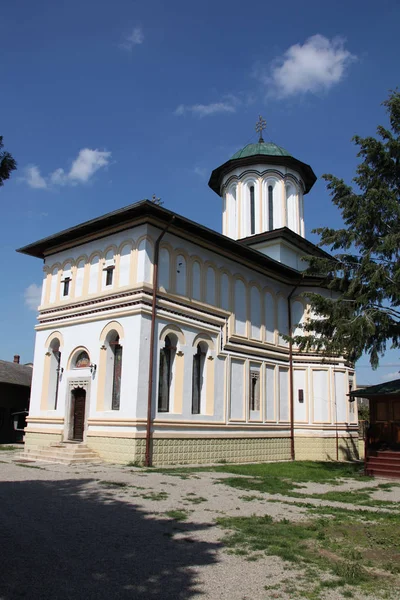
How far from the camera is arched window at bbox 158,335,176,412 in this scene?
16.0 m

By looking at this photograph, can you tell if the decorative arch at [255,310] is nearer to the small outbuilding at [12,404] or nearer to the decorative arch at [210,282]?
the decorative arch at [210,282]

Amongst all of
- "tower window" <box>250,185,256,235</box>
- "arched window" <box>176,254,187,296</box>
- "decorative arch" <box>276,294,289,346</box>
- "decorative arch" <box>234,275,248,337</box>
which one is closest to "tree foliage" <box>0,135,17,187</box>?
"arched window" <box>176,254,187,296</box>

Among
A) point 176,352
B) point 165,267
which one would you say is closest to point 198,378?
point 176,352

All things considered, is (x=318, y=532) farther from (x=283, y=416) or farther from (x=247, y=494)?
(x=283, y=416)

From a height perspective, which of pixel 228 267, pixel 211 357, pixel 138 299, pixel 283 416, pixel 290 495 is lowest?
pixel 290 495

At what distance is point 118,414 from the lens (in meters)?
15.1

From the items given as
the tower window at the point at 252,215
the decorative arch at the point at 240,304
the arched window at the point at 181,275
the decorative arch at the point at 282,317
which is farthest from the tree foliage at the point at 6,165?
the tower window at the point at 252,215

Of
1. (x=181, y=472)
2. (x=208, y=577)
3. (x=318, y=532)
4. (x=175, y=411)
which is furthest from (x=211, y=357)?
(x=208, y=577)

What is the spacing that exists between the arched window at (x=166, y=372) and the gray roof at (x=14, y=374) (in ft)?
38.5

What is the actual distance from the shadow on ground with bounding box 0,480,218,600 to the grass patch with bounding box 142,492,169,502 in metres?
0.75

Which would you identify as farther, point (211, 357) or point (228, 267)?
point (228, 267)

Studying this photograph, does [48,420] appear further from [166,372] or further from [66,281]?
[66,281]

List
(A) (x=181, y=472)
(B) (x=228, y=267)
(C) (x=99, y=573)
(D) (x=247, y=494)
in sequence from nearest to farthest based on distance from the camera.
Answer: (C) (x=99, y=573)
(D) (x=247, y=494)
(A) (x=181, y=472)
(B) (x=228, y=267)

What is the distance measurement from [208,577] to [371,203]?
42.8 feet
